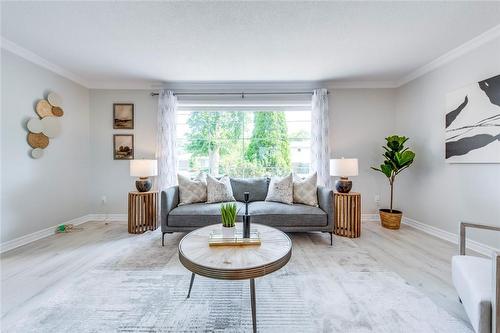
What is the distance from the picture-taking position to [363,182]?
3869mm

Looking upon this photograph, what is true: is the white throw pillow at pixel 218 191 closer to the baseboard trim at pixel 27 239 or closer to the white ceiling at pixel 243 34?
the white ceiling at pixel 243 34

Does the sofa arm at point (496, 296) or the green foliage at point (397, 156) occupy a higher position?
the green foliage at point (397, 156)

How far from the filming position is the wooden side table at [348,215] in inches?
118

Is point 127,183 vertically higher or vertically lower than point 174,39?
lower

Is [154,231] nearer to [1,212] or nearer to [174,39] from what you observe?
[1,212]

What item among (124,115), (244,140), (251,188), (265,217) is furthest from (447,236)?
(124,115)

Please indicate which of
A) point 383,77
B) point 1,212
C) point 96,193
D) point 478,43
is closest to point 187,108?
point 96,193

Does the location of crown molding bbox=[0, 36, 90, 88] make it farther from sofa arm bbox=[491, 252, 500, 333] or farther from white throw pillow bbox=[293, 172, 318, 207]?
sofa arm bbox=[491, 252, 500, 333]

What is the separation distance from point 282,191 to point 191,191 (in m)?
1.37

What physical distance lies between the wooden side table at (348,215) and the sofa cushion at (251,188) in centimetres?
108

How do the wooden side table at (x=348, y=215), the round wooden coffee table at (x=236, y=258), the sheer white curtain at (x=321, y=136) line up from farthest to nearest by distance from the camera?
the sheer white curtain at (x=321, y=136), the wooden side table at (x=348, y=215), the round wooden coffee table at (x=236, y=258)

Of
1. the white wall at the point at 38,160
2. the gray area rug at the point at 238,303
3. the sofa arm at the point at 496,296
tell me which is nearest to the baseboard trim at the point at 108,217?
the white wall at the point at 38,160

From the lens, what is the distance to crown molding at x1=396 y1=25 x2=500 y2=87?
7.59 ft

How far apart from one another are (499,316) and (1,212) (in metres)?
4.50
